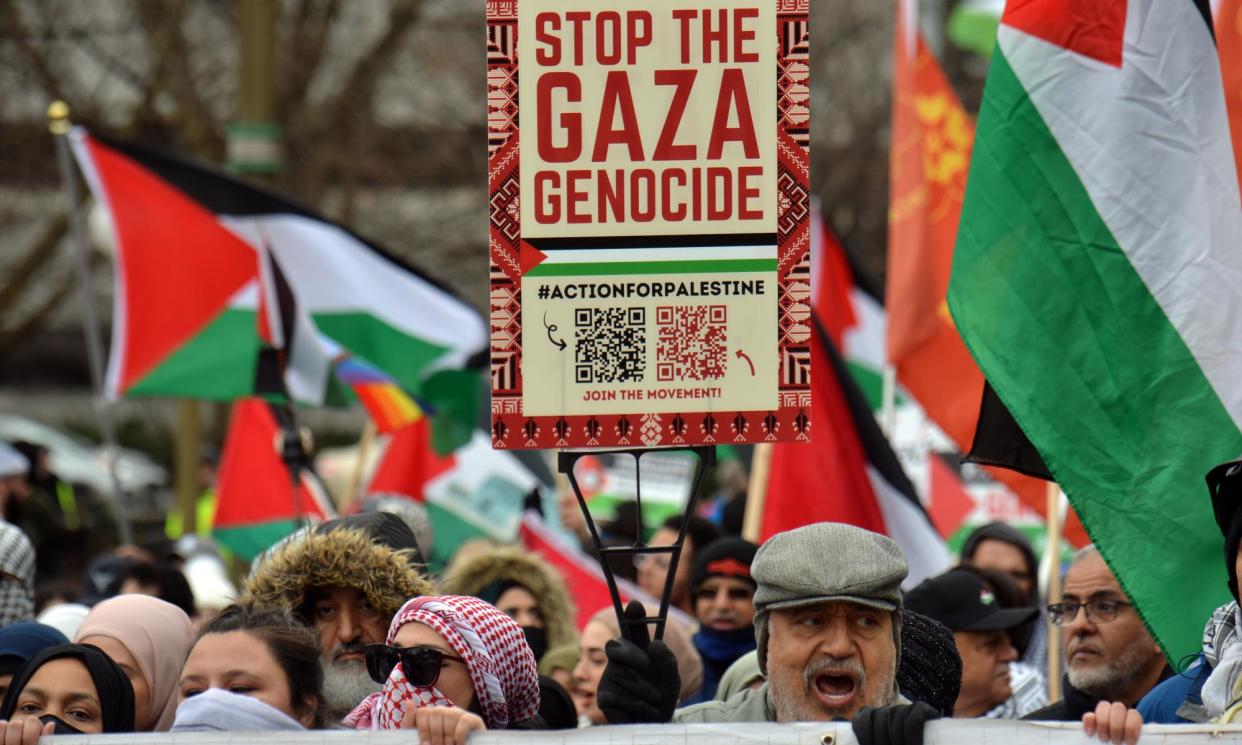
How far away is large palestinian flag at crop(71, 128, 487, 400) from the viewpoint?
988cm

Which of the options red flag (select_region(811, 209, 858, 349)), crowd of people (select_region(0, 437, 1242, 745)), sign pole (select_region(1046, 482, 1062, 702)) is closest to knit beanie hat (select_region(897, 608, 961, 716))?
crowd of people (select_region(0, 437, 1242, 745))

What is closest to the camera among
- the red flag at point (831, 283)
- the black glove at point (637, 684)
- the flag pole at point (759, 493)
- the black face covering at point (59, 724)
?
the black glove at point (637, 684)

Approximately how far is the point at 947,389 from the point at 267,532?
3.54 m

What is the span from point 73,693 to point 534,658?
1.14 metres

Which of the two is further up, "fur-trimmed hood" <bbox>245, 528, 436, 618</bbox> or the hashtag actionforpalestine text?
the hashtag actionforpalestine text

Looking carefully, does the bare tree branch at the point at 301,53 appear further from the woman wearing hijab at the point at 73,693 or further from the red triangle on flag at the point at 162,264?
the woman wearing hijab at the point at 73,693

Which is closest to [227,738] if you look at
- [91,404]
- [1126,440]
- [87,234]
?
[1126,440]

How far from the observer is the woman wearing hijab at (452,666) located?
4574 millimetres

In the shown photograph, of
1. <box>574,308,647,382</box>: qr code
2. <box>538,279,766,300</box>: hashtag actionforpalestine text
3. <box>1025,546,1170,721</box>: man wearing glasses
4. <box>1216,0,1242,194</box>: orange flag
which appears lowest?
<box>1025,546,1170,721</box>: man wearing glasses

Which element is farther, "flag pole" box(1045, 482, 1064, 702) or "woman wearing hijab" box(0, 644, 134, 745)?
"flag pole" box(1045, 482, 1064, 702)

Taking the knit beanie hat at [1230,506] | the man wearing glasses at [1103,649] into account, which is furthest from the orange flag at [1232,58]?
the knit beanie hat at [1230,506]

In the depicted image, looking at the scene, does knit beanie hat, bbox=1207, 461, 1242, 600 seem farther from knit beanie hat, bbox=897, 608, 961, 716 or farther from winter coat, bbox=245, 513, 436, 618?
winter coat, bbox=245, 513, 436, 618

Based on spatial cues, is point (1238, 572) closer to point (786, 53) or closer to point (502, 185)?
point (786, 53)

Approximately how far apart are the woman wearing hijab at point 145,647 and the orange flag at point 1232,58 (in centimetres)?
293
